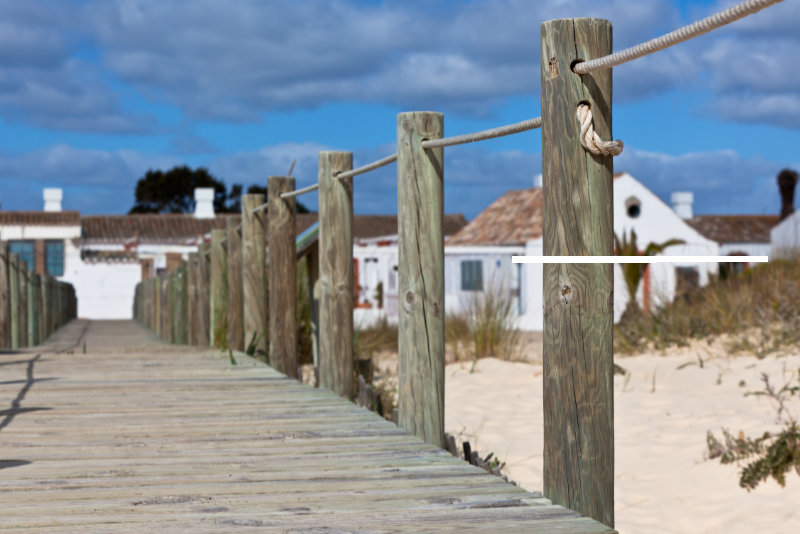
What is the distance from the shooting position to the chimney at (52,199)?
149 feet

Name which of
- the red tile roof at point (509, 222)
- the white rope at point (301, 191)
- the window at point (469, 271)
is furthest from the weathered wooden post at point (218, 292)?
the window at point (469, 271)

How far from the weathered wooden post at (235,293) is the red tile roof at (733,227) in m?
30.0

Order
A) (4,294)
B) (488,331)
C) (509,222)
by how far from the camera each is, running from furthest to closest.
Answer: (509,222), (4,294), (488,331)

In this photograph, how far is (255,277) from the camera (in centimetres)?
822

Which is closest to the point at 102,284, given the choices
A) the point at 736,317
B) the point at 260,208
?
the point at 736,317

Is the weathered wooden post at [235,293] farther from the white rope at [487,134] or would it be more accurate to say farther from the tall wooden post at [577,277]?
the tall wooden post at [577,277]

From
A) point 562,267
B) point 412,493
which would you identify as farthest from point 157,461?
point 562,267

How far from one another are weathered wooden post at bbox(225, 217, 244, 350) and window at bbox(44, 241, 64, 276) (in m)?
34.5

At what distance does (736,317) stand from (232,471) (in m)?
8.78

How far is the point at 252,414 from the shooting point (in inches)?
201

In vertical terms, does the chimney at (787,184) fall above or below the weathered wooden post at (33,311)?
above

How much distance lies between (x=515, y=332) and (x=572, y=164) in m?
9.27

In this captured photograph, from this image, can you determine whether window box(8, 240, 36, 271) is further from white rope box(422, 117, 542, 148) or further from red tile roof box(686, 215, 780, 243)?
white rope box(422, 117, 542, 148)

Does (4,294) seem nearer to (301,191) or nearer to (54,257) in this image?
(301,191)
